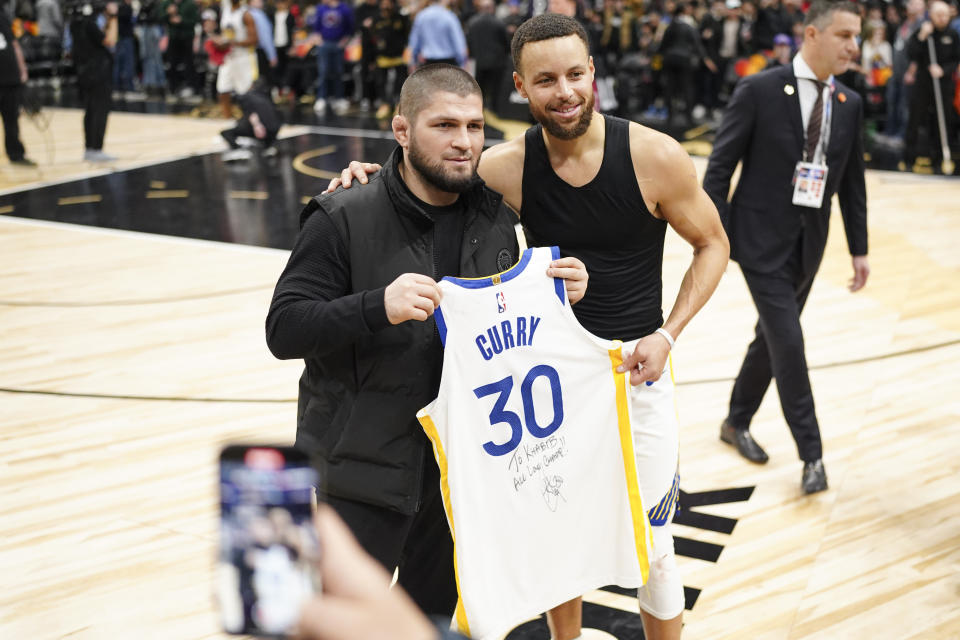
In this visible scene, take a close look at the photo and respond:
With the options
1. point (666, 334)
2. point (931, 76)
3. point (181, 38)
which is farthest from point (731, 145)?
point (181, 38)

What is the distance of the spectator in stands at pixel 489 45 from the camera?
48.4 ft

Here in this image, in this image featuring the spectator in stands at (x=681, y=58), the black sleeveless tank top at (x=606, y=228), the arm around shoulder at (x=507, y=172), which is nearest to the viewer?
the black sleeveless tank top at (x=606, y=228)

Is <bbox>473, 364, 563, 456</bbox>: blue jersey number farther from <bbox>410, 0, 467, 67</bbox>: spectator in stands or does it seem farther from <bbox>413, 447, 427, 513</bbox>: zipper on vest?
<bbox>410, 0, 467, 67</bbox>: spectator in stands

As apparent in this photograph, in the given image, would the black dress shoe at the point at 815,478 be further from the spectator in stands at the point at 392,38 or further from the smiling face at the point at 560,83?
the spectator in stands at the point at 392,38

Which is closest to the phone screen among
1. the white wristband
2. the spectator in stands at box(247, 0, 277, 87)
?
the white wristband

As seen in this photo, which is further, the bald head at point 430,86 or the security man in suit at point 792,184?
the security man in suit at point 792,184

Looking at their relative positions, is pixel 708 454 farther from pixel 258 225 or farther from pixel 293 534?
pixel 258 225

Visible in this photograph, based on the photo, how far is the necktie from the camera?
14.8 ft

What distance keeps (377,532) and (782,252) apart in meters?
2.45

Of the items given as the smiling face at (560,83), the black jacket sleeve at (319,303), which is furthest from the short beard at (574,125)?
the black jacket sleeve at (319,303)

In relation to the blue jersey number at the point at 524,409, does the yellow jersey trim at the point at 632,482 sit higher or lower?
lower

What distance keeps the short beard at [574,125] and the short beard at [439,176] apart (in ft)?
1.46

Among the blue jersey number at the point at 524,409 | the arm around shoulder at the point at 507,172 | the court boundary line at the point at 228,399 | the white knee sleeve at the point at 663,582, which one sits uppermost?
the arm around shoulder at the point at 507,172
